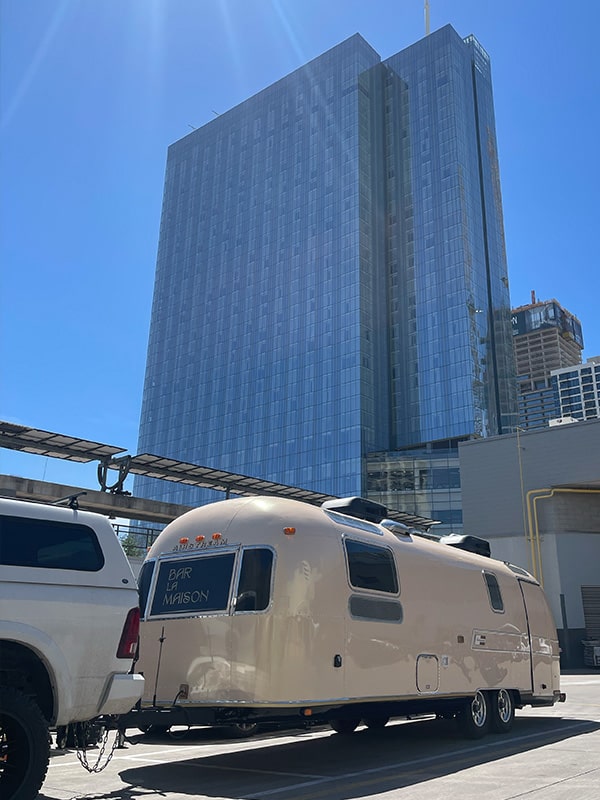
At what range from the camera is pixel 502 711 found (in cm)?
1209

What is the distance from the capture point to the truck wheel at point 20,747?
5.33 m

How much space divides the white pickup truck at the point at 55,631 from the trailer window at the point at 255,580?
191cm

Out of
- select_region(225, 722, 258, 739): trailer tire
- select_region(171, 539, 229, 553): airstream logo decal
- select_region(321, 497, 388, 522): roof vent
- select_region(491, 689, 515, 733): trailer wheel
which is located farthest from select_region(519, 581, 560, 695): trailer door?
select_region(171, 539, 229, 553): airstream logo decal

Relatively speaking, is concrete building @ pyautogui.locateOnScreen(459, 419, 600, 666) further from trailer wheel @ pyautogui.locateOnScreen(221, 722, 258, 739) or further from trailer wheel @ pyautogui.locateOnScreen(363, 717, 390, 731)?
trailer wheel @ pyautogui.locateOnScreen(221, 722, 258, 739)

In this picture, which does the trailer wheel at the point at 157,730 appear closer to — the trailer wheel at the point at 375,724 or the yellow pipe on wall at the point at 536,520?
the trailer wheel at the point at 375,724

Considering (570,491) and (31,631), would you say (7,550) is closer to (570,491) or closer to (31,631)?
(31,631)

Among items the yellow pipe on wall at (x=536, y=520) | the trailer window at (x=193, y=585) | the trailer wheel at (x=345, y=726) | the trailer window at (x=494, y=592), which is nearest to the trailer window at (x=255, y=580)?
the trailer window at (x=193, y=585)

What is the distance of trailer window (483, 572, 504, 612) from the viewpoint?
1236 cm

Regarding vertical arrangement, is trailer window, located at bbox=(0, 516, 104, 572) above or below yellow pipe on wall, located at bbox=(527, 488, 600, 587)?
below

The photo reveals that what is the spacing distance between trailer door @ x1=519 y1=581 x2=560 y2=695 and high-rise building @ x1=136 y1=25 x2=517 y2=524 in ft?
257

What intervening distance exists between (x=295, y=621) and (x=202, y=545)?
1.57 m

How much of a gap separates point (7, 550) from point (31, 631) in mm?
691

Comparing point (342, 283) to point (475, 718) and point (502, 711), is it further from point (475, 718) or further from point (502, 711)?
point (475, 718)

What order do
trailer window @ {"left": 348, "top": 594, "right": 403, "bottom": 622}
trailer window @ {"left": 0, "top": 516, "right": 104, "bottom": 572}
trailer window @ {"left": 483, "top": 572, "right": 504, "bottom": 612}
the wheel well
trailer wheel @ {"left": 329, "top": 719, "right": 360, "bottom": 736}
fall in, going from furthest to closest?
trailer window @ {"left": 483, "top": 572, "right": 504, "bottom": 612} < trailer wheel @ {"left": 329, "top": 719, "right": 360, "bottom": 736} < trailer window @ {"left": 348, "top": 594, "right": 403, "bottom": 622} < trailer window @ {"left": 0, "top": 516, "right": 104, "bottom": 572} < the wheel well
